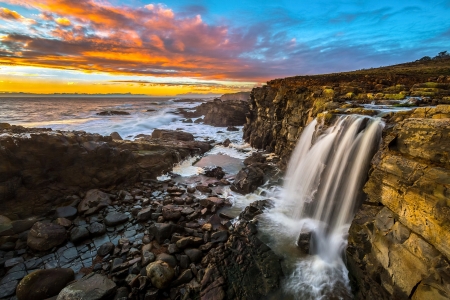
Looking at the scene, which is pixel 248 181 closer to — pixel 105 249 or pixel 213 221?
pixel 213 221

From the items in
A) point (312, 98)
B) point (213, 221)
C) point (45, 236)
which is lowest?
point (213, 221)

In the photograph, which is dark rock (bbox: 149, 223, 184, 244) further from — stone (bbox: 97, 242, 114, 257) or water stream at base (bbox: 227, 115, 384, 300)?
water stream at base (bbox: 227, 115, 384, 300)

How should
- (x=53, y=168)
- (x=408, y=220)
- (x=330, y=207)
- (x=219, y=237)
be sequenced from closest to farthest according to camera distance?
1. (x=408, y=220)
2. (x=330, y=207)
3. (x=219, y=237)
4. (x=53, y=168)

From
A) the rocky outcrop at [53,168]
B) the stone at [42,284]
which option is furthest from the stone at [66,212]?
the stone at [42,284]

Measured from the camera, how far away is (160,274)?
24.1 ft

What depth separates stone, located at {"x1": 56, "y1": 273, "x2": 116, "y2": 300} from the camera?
6.52 meters

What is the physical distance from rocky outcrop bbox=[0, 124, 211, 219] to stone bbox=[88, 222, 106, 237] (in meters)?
3.63

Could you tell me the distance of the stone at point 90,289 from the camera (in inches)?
257

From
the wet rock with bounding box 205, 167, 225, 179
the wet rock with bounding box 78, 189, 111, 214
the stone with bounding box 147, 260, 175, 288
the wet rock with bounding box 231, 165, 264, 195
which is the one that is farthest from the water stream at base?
the wet rock with bounding box 78, 189, 111, 214

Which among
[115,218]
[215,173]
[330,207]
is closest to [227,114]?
[215,173]

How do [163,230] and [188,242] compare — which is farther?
[163,230]

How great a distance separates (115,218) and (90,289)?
455 cm

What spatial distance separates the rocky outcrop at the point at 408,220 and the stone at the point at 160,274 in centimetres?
609

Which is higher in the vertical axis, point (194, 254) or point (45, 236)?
point (45, 236)
